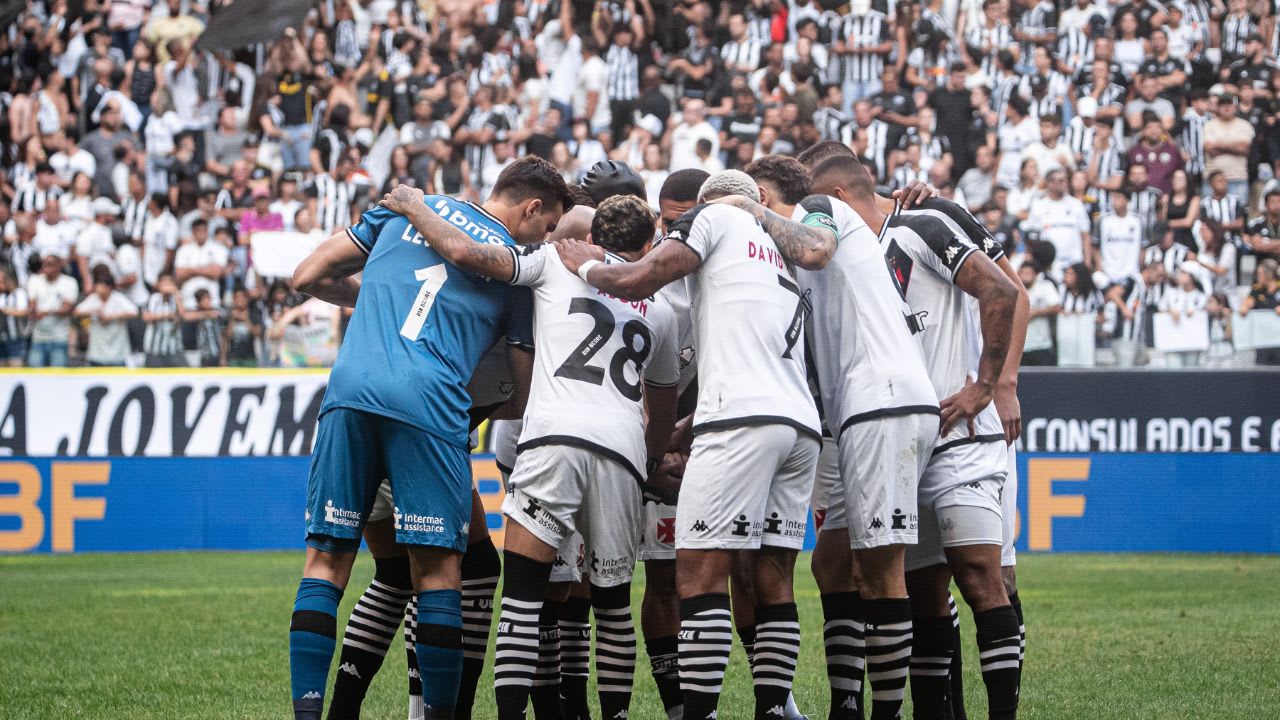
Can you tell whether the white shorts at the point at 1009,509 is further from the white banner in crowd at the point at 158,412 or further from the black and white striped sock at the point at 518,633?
the white banner in crowd at the point at 158,412

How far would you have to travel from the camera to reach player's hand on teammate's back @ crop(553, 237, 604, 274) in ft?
19.7

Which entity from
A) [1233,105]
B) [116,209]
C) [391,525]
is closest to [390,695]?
[391,525]

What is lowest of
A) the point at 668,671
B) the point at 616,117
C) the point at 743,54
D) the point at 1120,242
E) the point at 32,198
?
the point at 668,671

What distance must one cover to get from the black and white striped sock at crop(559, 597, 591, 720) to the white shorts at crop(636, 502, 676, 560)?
0.39 metres


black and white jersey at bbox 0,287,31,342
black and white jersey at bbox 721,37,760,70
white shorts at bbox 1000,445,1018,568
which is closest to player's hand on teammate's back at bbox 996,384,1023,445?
white shorts at bbox 1000,445,1018,568

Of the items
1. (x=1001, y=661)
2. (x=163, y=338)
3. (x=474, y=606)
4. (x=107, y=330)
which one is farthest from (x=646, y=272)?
(x=107, y=330)

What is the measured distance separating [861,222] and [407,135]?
1507 centimetres

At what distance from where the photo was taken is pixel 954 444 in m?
6.38

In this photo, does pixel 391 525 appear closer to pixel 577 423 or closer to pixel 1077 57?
pixel 577 423

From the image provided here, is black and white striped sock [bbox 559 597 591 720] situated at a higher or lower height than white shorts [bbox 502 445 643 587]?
lower

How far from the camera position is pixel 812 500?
6.61 metres

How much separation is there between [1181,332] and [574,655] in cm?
1015

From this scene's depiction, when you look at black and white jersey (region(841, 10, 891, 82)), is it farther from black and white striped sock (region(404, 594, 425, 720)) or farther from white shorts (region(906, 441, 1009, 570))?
black and white striped sock (region(404, 594, 425, 720))

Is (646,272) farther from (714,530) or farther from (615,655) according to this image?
(615,655)
